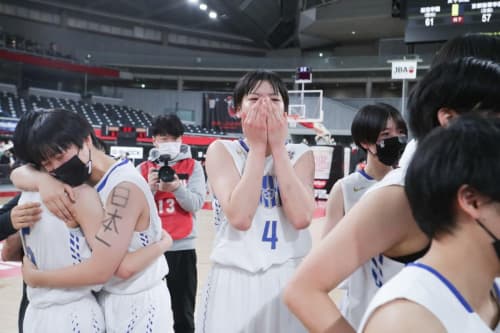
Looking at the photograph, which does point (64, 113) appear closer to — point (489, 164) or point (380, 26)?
point (489, 164)

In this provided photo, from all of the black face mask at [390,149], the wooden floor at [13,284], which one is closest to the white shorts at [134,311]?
the black face mask at [390,149]

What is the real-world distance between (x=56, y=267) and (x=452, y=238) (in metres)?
1.26

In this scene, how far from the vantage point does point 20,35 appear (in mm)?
24641

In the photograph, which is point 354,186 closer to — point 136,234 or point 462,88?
point 136,234

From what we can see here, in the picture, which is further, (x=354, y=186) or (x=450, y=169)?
(x=354, y=186)

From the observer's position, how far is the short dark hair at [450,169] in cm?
75

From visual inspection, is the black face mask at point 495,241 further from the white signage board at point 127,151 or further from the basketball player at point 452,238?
the white signage board at point 127,151

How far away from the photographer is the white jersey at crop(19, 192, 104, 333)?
5.04ft

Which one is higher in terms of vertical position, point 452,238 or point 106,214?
point 452,238

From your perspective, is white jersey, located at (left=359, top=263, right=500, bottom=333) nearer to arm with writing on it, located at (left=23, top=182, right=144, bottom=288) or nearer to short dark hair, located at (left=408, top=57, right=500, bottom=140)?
short dark hair, located at (left=408, top=57, right=500, bottom=140)

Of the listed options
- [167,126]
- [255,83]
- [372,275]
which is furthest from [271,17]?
[372,275]

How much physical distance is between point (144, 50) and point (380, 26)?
46.6ft

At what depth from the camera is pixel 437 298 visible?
75 cm

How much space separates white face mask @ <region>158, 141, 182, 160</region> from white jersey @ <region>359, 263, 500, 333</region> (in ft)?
8.24
